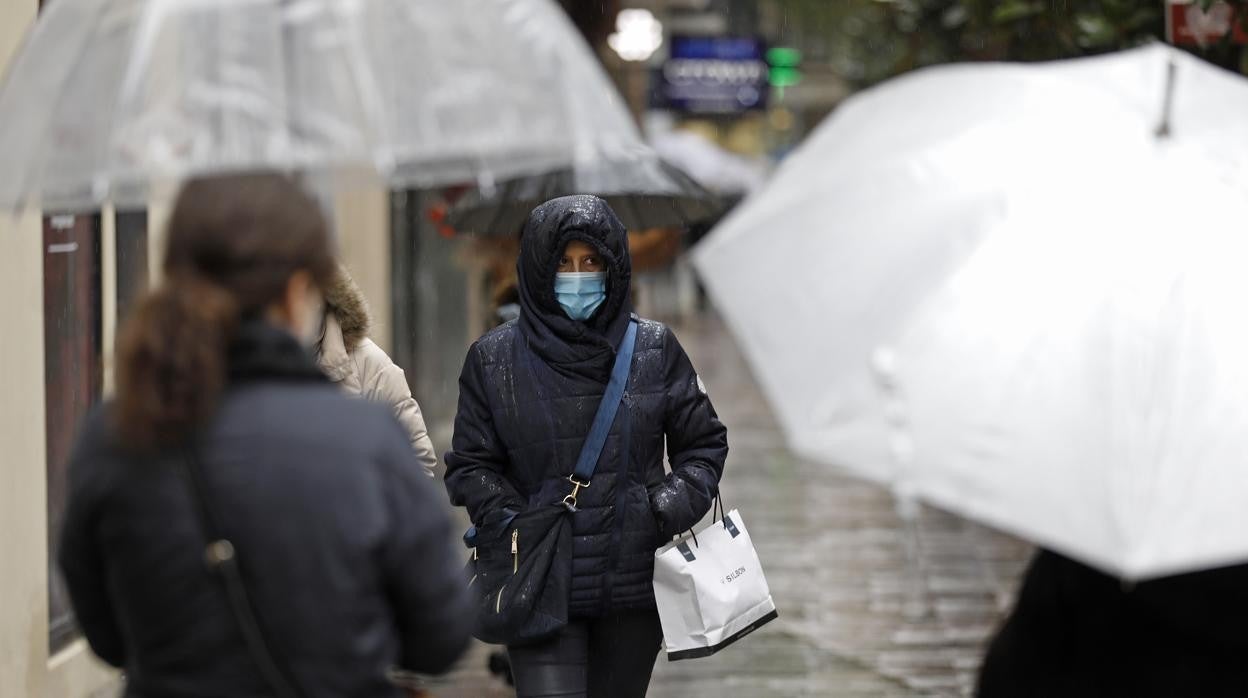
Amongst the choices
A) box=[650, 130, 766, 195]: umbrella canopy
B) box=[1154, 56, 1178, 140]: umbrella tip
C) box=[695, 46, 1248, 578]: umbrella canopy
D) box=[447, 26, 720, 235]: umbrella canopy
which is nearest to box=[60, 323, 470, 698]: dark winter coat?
box=[695, 46, 1248, 578]: umbrella canopy

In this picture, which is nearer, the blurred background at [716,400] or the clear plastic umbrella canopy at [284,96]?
the clear plastic umbrella canopy at [284,96]

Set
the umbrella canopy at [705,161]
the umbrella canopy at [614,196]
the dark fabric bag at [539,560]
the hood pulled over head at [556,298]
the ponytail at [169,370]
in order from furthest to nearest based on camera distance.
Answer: the umbrella canopy at [705,161]
the umbrella canopy at [614,196]
the hood pulled over head at [556,298]
the dark fabric bag at [539,560]
the ponytail at [169,370]

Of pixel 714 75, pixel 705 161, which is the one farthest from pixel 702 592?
pixel 714 75

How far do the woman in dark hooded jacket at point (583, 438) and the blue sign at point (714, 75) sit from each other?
86.0ft

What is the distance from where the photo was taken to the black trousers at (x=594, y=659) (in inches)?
197

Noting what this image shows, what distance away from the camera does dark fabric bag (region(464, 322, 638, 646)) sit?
195 inches

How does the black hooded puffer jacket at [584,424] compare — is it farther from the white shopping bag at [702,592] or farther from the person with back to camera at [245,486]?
the person with back to camera at [245,486]

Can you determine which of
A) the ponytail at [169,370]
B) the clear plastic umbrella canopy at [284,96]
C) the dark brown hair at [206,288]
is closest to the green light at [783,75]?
the clear plastic umbrella canopy at [284,96]

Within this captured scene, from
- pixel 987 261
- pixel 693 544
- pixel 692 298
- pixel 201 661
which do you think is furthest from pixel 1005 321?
pixel 692 298

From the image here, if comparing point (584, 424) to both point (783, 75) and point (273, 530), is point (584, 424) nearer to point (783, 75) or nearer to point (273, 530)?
point (273, 530)

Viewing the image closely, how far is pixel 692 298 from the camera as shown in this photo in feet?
114

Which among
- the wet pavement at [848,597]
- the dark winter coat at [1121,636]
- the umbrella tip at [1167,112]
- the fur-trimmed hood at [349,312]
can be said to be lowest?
the wet pavement at [848,597]

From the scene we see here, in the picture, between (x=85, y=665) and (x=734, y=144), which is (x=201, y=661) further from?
(x=734, y=144)

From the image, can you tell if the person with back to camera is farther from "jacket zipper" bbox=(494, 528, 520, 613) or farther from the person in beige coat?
the person in beige coat
